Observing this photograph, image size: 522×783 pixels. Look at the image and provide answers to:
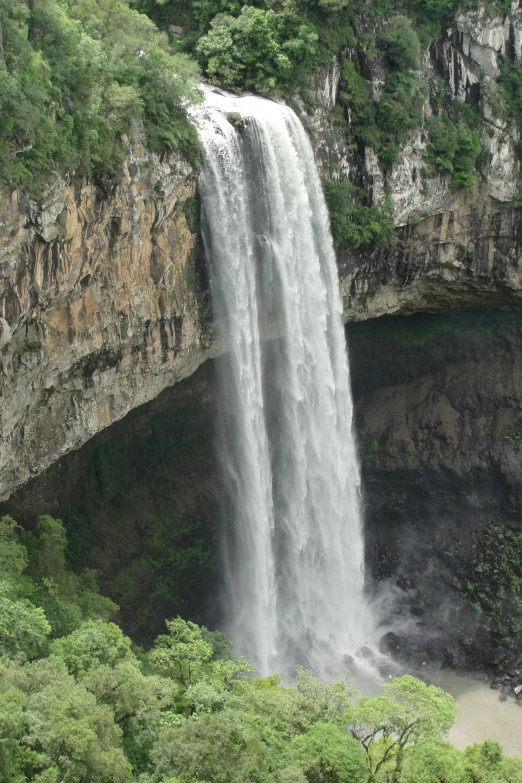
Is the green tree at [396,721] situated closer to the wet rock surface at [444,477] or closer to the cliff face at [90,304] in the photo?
the cliff face at [90,304]

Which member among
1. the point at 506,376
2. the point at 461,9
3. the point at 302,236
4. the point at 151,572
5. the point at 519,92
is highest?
the point at 461,9

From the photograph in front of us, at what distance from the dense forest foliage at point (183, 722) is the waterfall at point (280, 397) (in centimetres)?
693

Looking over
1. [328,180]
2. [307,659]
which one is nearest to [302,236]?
[328,180]

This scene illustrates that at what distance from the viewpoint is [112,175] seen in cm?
1541

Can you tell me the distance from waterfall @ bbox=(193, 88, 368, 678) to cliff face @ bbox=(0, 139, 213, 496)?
1111 mm

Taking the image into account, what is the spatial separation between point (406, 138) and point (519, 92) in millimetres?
4840

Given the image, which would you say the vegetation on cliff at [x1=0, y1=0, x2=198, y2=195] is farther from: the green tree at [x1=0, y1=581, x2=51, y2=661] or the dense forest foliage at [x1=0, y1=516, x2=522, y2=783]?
the dense forest foliage at [x1=0, y1=516, x2=522, y2=783]

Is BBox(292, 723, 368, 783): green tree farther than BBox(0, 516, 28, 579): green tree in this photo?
No

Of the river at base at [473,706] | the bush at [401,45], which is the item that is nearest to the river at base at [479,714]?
the river at base at [473,706]

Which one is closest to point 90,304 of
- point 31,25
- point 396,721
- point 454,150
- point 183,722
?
point 31,25

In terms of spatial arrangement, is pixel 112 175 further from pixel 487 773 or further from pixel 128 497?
pixel 487 773

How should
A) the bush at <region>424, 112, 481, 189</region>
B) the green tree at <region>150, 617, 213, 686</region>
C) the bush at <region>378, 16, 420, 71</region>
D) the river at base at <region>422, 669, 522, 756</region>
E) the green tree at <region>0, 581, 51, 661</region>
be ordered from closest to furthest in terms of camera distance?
the green tree at <region>0, 581, 51, 661</region> < the green tree at <region>150, 617, 213, 686</region> < the river at base at <region>422, 669, 522, 756</region> < the bush at <region>378, 16, 420, 71</region> < the bush at <region>424, 112, 481, 189</region>

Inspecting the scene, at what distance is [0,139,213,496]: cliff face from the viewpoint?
14.2 meters

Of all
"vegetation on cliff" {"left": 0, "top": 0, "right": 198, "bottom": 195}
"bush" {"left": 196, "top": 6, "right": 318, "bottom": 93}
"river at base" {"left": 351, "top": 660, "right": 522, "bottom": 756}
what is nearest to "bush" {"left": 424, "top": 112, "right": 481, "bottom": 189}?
"bush" {"left": 196, "top": 6, "right": 318, "bottom": 93}
